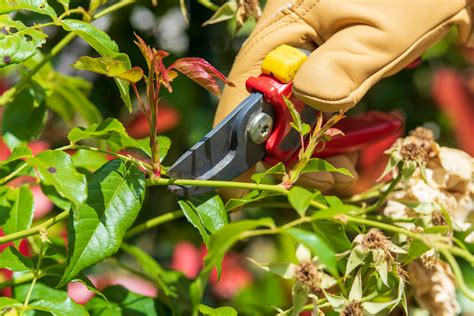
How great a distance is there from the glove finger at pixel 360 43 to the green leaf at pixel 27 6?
7.8 inches

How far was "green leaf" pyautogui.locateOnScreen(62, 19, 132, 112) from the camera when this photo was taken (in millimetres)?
572

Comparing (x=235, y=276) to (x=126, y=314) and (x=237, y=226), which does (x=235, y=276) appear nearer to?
(x=126, y=314)

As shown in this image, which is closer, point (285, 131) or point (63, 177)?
point (63, 177)

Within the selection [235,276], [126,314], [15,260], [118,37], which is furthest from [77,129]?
[235,276]

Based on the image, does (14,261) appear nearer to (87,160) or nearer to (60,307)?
(60,307)

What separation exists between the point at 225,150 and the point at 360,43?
0.13 metres

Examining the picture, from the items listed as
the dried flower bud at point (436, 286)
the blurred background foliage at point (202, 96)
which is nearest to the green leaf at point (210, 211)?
the dried flower bud at point (436, 286)

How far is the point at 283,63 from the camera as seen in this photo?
0.61 meters

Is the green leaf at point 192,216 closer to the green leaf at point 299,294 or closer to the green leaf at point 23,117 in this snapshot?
the green leaf at point 299,294

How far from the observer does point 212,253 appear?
0.46 meters

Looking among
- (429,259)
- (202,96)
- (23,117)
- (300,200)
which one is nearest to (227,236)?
(300,200)

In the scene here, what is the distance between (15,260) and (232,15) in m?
0.30

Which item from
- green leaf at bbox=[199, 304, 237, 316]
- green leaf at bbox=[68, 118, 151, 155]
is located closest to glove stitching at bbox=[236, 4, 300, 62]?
green leaf at bbox=[68, 118, 151, 155]

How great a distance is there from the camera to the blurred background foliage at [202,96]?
1.09 metres
